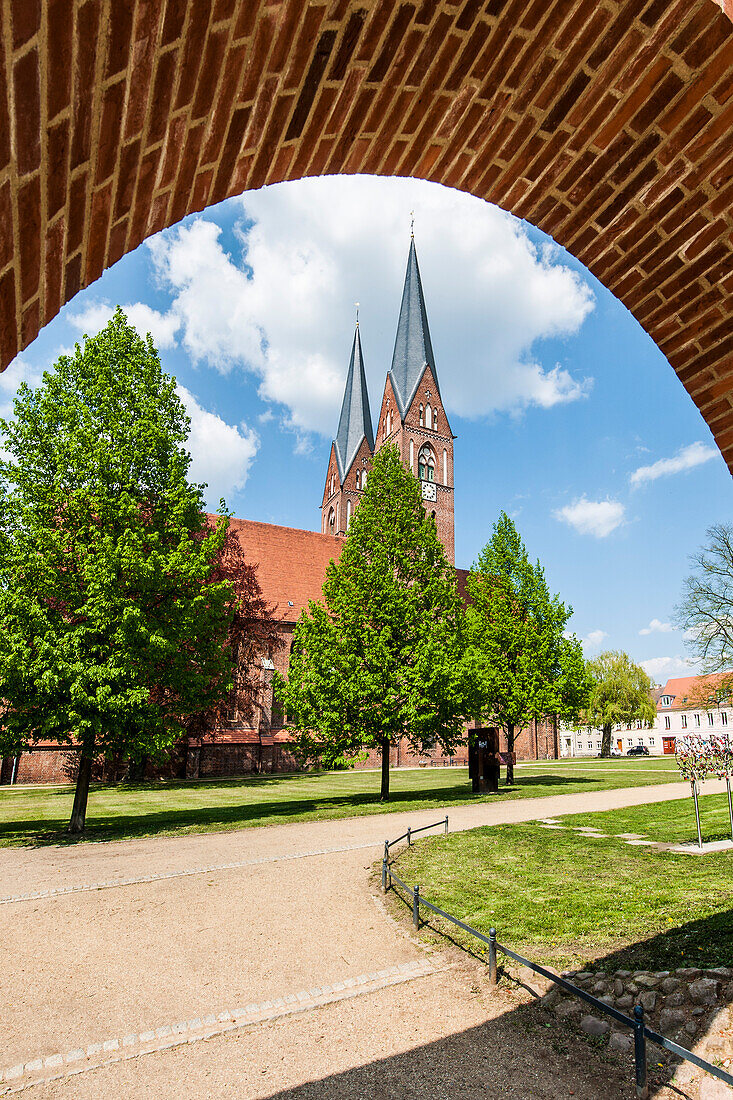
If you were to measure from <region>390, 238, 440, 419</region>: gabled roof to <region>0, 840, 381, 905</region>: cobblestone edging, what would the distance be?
45700 mm

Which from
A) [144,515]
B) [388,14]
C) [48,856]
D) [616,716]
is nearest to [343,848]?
[48,856]

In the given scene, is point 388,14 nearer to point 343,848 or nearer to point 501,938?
point 501,938

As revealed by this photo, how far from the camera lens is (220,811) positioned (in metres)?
17.6

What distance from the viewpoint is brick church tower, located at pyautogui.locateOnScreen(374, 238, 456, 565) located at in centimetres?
5197

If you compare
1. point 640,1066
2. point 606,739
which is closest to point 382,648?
point 640,1066


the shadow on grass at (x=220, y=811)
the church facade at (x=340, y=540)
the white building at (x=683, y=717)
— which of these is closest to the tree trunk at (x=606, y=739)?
the church facade at (x=340, y=540)

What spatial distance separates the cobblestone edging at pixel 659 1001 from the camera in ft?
14.3

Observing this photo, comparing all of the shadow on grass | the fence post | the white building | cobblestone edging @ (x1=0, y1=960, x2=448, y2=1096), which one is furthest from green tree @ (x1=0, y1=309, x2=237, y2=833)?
the white building

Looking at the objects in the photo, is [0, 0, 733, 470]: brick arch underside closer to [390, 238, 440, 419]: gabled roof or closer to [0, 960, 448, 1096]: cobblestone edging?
[0, 960, 448, 1096]: cobblestone edging

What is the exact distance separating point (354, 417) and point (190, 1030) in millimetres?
58806

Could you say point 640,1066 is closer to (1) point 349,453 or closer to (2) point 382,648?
(2) point 382,648

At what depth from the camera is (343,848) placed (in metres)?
11.6

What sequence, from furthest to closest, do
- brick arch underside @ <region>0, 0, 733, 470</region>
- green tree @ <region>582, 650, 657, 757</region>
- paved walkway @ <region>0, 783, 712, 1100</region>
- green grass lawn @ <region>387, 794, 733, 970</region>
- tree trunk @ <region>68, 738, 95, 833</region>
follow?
green tree @ <region>582, 650, 657, 757</region>
tree trunk @ <region>68, 738, 95, 833</region>
green grass lawn @ <region>387, 794, 733, 970</region>
paved walkway @ <region>0, 783, 712, 1100</region>
brick arch underside @ <region>0, 0, 733, 470</region>

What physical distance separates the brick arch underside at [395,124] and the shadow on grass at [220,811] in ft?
45.6
